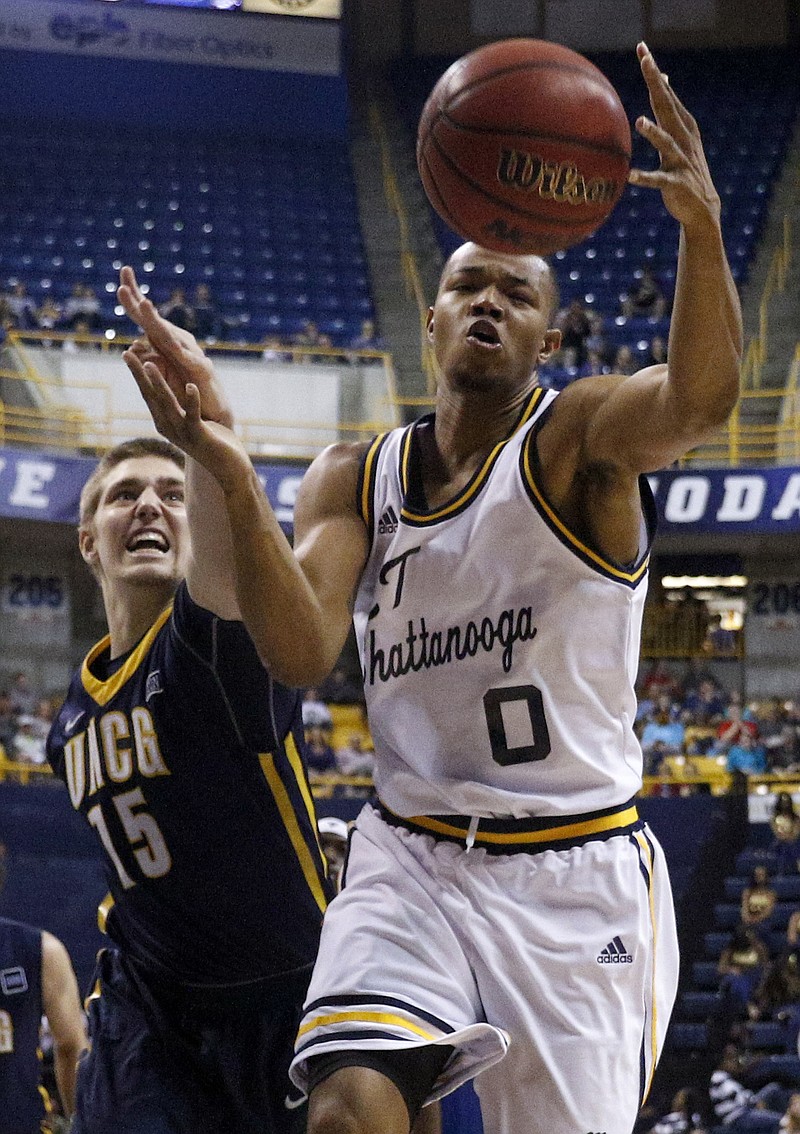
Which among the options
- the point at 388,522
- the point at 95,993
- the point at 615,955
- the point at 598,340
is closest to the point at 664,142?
the point at 388,522

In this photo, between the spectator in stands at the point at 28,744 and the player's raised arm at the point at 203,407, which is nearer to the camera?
the player's raised arm at the point at 203,407

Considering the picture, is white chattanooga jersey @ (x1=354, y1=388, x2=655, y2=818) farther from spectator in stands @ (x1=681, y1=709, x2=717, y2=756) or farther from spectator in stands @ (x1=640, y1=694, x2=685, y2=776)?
spectator in stands @ (x1=681, y1=709, x2=717, y2=756)

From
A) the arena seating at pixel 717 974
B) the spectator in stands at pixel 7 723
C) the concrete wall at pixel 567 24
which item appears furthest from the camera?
the concrete wall at pixel 567 24

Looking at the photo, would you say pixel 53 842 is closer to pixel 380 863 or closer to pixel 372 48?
pixel 380 863

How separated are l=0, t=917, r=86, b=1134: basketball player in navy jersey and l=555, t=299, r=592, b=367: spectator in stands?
13.5 m

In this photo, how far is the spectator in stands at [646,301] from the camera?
2027 centimetres

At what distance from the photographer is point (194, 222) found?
22.4 m

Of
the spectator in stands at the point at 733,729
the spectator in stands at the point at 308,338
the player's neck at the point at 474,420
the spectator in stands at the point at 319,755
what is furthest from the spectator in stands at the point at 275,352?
the player's neck at the point at 474,420

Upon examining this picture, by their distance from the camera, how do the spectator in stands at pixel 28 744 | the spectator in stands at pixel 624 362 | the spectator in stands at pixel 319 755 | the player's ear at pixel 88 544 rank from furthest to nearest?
the spectator in stands at pixel 624 362, the spectator in stands at pixel 28 744, the spectator in stands at pixel 319 755, the player's ear at pixel 88 544

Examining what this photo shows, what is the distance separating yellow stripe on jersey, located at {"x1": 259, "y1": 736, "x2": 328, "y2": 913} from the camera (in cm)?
389

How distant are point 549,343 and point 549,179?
40 cm

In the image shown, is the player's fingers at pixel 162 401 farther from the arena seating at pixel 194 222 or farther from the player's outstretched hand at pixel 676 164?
the arena seating at pixel 194 222

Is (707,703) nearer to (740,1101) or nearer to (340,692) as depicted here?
(340,692)

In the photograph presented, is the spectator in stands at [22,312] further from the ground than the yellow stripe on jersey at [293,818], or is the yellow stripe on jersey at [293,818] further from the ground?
the spectator in stands at [22,312]
